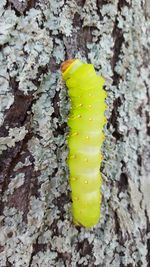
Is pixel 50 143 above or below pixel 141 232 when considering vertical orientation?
above

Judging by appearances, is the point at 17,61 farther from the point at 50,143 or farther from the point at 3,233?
the point at 3,233

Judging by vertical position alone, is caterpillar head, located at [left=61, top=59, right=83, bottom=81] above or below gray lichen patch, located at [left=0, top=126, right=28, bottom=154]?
above

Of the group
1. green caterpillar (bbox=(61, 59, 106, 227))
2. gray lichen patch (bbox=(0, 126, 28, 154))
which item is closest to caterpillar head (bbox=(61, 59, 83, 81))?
green caterpillar (bbox=(61, 59, 106, 227))

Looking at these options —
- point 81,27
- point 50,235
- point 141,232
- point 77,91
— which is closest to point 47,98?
point 77,91

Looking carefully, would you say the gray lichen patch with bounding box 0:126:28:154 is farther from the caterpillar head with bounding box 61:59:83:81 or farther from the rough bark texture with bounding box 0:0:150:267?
the caterpillar head with bounding box 61:59:83:81

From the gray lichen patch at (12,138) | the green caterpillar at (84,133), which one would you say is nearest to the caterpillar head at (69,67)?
the green caterpillar at (84,133)

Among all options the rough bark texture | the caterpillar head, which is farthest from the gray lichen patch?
the caterpillar head

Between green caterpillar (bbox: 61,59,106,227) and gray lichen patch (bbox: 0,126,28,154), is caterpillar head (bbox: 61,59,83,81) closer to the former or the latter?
green caterpillar (bbox: 61,59,106,227)
